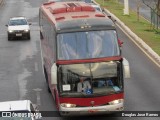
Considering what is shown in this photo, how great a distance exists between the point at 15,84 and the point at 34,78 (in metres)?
1.54

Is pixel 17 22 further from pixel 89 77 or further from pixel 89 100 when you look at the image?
pixel 89 100

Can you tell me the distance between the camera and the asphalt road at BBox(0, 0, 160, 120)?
2155 centimetres

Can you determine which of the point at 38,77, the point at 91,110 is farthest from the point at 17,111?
the point at 38,77

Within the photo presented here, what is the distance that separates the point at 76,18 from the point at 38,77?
8031 mm

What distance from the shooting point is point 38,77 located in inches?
1055

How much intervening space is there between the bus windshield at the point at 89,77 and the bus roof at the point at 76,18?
4.81 ft

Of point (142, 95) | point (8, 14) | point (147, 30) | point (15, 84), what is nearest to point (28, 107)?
point (142, 95)

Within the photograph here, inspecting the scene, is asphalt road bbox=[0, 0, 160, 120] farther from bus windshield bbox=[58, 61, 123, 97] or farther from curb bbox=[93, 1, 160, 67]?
bus windshield bbox=[58, 61, 123, 97]

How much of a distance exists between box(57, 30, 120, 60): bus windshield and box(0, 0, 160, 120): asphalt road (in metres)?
2.62

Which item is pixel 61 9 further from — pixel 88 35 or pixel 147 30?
pixel 147 30

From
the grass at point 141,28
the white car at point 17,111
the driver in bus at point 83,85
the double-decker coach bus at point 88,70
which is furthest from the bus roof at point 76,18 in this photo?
the grass at point 141,28

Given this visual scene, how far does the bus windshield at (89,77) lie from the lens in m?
18.0

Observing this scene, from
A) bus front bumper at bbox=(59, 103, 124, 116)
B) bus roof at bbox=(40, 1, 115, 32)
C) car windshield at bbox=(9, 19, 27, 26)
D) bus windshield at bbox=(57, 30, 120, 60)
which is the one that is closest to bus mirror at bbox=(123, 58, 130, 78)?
bus windshield at bbox=(57, 30, 120, 60)

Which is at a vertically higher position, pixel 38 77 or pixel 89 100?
pixel 89 100
